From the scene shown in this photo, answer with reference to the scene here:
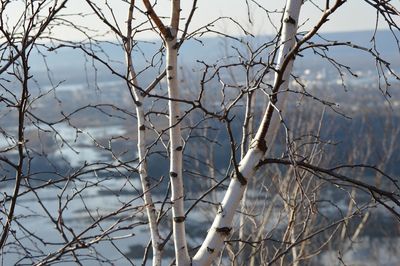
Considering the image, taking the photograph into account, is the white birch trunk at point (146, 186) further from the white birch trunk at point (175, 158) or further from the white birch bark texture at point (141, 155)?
the white birch trunk at point (175, 158)

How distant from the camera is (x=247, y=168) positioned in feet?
8.34

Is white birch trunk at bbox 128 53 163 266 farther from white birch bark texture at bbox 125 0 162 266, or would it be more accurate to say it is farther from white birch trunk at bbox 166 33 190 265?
white birch trunk at bbox 166 33 190 265

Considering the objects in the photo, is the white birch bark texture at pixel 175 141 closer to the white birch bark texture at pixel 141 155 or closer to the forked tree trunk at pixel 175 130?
the forked tree trunk at pixel 175 130

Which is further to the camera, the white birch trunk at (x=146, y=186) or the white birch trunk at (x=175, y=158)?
the white birch trunk at (x=146, y=186)

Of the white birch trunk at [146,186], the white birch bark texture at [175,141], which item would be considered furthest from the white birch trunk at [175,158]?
the white birch trunk at [146,186]

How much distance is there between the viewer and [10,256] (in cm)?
1166

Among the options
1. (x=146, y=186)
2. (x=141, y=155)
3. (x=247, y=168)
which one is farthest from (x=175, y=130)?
(x=141, y=155)

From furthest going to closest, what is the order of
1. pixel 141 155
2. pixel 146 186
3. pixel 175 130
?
pixel 141 155 → pixel 146 186 → pixel 175 130

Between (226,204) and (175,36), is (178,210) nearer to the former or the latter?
(226,204)

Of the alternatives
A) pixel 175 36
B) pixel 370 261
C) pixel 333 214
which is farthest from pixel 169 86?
pixel 333 214

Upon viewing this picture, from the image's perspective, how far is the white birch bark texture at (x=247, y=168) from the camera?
8.17 feet

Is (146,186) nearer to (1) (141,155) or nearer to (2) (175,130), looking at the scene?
(1) (141,155)

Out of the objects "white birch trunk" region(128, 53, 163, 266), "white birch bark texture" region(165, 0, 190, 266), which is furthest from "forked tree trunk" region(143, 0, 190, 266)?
→ "white birch trunk" region(128, 53, 163, 266)

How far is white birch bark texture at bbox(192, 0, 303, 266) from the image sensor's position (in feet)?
8.17
